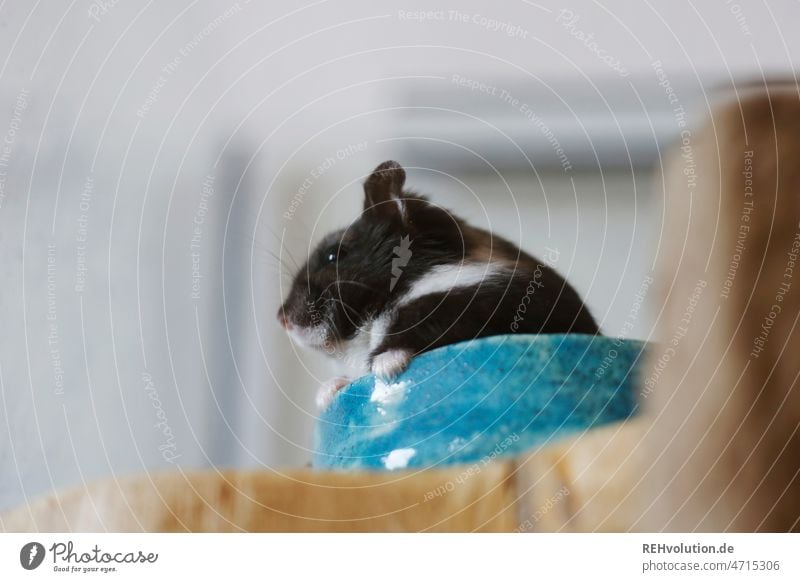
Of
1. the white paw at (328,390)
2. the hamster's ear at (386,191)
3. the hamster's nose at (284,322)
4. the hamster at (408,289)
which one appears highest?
the hamster's ear at (386,191)

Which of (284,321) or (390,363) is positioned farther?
(284,321)

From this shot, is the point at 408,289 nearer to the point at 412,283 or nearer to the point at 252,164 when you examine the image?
the point at 412,283

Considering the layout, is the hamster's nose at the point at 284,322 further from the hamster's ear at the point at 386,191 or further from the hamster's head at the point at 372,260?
the hamster's ear at the point at 386,191

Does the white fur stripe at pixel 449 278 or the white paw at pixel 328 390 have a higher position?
the white fur stripe at pixel 449 278

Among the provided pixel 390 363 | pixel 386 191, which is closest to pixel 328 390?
pixel 390 363

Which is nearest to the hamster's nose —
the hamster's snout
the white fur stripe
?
the hamster's snout

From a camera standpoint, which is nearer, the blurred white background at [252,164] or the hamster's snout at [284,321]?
the blurred white background at [252,164]
